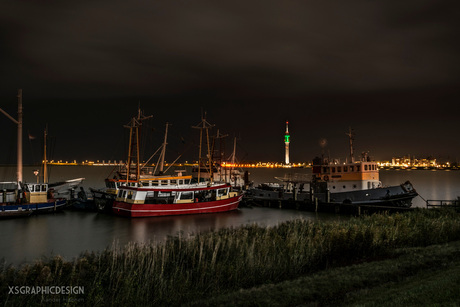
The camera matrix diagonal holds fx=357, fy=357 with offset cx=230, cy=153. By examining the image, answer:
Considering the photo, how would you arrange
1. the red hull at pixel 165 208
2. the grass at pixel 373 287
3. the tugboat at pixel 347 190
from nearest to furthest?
1. the grass at pixel 373 287
2. the red hull at pixel 165 208
3. the tugboat at pixel 347 190

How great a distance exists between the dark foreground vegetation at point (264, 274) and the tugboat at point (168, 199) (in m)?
24.5

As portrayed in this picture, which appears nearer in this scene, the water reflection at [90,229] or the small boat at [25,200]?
the water reflection at [90,229]

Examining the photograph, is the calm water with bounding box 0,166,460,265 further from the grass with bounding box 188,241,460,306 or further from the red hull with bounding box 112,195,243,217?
the grass with bounding box 188,241,460,306

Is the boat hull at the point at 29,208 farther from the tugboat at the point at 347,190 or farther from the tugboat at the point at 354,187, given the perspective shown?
the tugboat at the point at 354,187

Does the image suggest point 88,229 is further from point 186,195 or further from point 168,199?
point 186,195

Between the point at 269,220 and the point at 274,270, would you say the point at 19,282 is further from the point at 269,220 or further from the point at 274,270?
the point at 269,220

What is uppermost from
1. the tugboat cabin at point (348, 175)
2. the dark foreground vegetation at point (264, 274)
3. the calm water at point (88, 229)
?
the tugboat cabin at point (348, 175)

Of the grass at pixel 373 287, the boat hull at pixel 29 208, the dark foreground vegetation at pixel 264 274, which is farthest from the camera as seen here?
the boat hull at pixel 29 208

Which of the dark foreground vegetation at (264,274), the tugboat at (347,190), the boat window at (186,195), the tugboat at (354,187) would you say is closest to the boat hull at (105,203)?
the boat window at (186,195)

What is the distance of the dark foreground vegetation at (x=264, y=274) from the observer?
1047 cm

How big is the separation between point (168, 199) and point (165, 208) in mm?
1182

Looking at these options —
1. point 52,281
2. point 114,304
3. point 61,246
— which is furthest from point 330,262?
point 61,246

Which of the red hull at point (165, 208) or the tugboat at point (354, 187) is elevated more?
the tugboat at point (354, 187)

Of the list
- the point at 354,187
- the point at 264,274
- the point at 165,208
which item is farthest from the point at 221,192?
the point at 264,274
